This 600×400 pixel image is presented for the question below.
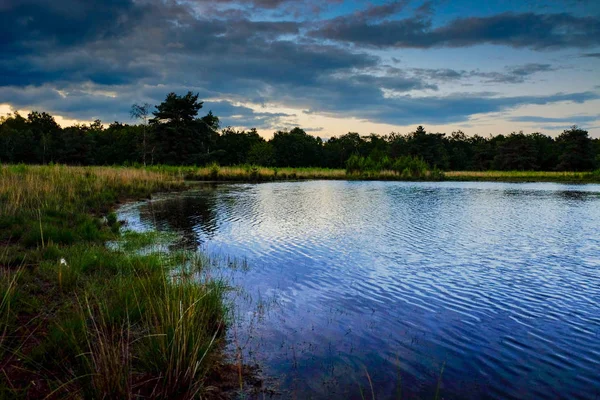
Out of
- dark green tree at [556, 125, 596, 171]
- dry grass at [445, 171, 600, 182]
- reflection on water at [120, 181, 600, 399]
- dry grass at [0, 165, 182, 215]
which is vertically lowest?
reflection on water at [120, 181, 600, 399]

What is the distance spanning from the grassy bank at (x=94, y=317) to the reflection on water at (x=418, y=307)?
1284 millimetres

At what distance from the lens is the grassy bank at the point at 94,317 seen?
3.88 meters

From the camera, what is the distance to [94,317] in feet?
18.1

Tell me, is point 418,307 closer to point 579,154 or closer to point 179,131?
point 179,131

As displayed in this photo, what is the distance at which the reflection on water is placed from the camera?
16.8 feet

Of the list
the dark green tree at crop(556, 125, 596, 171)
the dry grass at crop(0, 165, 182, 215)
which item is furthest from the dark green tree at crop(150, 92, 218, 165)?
the dark green tree at crop(556, 125, 596, 171)

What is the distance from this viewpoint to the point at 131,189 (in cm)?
2883

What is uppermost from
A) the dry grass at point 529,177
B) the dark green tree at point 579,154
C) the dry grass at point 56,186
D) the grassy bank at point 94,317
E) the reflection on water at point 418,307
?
the dark green tree at point 579,154

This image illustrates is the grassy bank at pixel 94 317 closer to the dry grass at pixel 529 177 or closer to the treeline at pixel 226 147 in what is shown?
the treeline at pixel 226 147

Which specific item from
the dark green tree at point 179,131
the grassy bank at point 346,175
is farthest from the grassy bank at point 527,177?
the dark green tree at point 179,131

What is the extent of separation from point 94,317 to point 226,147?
11209 cm

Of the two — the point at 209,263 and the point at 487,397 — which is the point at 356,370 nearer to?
the point at 487,397

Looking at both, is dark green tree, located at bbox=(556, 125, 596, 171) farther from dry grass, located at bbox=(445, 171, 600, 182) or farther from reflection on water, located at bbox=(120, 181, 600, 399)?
reflection on water, located at bbox=(120, 181, 600, 399)

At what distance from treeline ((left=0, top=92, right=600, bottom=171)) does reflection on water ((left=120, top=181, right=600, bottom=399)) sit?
52.8 metres
